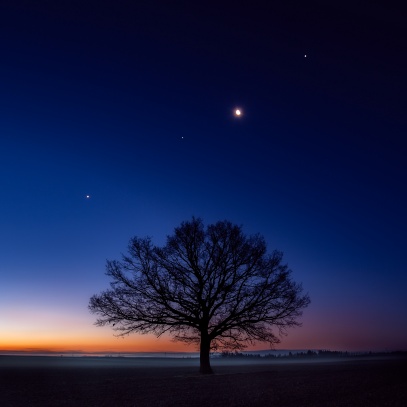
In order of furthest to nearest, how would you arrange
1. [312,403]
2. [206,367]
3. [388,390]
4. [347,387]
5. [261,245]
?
[261,245] → [206,367] → [347,387] → [388,390] → [312,403]

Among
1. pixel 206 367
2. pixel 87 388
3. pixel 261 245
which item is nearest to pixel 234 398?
pixel 87 388

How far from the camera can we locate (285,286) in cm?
2967

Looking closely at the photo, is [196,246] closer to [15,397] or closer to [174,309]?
[174,309]

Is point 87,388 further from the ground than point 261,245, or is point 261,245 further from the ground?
point 261,245

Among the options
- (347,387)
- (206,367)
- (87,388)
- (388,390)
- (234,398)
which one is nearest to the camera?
(234,398)

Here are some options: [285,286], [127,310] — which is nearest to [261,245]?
[285,286]

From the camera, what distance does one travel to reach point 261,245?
3067 centimetres

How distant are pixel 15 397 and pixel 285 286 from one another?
18.6 metres

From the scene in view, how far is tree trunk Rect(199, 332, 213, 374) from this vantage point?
93.3 feet

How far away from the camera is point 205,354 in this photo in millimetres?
29391

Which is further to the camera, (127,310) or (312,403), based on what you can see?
(127,310)

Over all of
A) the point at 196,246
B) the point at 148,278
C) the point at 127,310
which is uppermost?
the point at 196,246

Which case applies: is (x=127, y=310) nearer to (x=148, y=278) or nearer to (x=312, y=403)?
(x=148, y=278)

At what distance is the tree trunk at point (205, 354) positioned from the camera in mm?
28438
